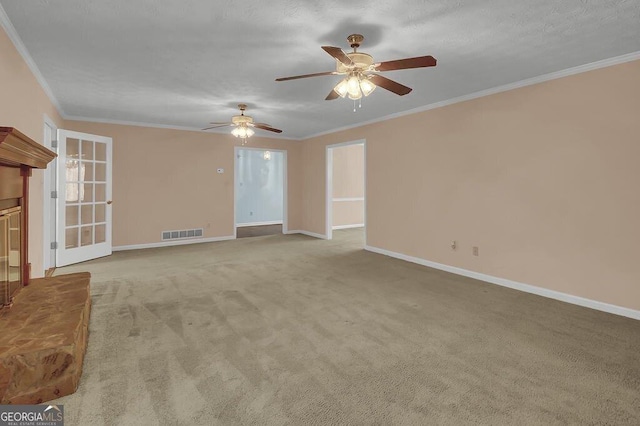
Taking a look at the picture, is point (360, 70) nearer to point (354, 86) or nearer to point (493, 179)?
point (354, 86)

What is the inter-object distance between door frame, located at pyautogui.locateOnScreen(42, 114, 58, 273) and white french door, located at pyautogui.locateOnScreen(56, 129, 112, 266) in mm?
60

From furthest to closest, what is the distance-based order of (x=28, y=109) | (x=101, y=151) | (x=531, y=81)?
(x=101, y=151) → (x=531, y=81) → (x=28, y=109)

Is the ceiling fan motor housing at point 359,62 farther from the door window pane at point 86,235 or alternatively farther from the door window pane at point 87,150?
the door window pane at point 86,235

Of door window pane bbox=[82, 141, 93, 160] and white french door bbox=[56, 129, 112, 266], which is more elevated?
door window pane bbox=[82, 141, 93, 160]

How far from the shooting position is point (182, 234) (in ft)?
22.4

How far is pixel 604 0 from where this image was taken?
219 centimetres

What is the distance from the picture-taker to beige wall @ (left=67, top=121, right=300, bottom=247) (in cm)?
616

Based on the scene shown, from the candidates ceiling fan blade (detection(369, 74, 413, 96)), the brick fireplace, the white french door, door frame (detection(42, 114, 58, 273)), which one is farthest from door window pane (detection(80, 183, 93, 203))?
ceiling fan blade (detection(369, 74, 413, 96))

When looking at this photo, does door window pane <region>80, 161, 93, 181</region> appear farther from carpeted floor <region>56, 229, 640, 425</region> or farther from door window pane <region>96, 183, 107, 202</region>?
carpeted floor <region>56, 229, 640, 425</region>

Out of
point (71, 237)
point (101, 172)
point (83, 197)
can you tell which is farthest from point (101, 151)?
point (71, 237)

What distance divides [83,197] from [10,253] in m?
3.39

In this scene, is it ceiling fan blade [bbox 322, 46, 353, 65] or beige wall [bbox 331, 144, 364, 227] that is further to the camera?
beige wall [bbox 331, 144, 364, 227]

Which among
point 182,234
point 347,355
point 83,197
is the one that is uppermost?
point 83,197

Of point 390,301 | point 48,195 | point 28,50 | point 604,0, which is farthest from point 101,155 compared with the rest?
point 604,0
